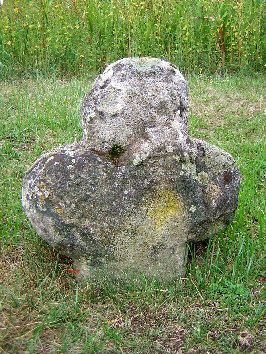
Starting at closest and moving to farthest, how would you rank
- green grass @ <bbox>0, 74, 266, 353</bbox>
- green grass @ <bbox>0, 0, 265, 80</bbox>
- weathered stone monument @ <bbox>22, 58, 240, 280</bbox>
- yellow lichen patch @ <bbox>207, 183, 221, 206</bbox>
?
green grass @ <bbox>0, 74, 266, 353</bbox> → weathered stone monument @ <bbox>22, 58, 240, 280</bbox> → yellow lichen patch @ <bbox>207, 183, 221, 206</bbox> → green grass @ <bbox>0, 0, 265, 80</bbox>

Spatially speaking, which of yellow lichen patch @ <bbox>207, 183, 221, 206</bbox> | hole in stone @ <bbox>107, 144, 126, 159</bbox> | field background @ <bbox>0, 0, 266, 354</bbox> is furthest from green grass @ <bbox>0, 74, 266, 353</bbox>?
hole in stone @ <bbox>107, 144, 126, 159</bbox>

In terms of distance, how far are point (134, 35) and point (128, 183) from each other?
460cm

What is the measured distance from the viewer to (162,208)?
2547 millimetres

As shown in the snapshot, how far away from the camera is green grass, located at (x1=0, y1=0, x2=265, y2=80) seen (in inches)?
256

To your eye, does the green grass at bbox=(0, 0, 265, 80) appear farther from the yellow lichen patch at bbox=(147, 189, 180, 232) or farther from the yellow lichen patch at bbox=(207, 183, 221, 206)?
the yellow lichen patch at bbox=(147, 189, 180, 232)

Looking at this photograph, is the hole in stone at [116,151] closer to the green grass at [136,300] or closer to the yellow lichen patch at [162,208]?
the yellow lichen patch at [162,208]

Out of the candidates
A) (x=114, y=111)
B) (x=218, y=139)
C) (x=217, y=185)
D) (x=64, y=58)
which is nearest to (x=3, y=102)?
(x=64, y=58)

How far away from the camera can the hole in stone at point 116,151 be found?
2.56m

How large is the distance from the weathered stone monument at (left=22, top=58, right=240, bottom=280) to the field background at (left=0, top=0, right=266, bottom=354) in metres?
0.20

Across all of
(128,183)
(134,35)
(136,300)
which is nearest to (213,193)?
(128,183)

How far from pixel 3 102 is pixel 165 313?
3647mm

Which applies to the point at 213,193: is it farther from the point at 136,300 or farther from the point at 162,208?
the point at 136,300

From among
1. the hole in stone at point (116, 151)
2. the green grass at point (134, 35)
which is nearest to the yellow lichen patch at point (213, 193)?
the hole in stone at point (116, 151)

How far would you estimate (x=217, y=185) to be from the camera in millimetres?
2662
